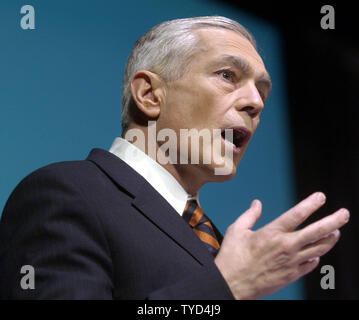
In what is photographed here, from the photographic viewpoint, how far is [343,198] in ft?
6.74

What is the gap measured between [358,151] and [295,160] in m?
0.25

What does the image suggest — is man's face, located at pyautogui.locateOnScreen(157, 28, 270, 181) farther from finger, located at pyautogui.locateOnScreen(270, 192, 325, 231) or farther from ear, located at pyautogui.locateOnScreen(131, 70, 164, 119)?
finger, located at pyautogui.locateOnScreen(270, 192, 325, 231)

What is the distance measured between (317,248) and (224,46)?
0.57 m

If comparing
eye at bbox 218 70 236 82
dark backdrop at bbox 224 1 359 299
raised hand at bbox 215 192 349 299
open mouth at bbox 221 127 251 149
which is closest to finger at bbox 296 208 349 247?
raised hand at bbox 215 192 349 299

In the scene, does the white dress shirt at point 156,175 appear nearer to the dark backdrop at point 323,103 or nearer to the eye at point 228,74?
the eye at point 228,74

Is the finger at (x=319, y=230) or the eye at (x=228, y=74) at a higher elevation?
the eye at (x=228, y=74)

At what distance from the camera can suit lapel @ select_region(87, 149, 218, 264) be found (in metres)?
0.90

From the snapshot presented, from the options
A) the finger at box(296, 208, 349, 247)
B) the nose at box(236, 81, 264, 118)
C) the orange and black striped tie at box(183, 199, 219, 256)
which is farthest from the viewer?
the nose at box(236, 81, 264, 118)

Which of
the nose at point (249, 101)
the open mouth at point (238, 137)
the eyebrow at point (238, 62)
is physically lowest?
the open mouth at point (238, 137)

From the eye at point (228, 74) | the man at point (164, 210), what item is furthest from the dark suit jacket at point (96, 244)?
the eye at point (228, 74)

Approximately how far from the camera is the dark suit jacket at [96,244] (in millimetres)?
787

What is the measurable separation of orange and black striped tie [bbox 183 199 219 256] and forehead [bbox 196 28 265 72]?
0.33m
